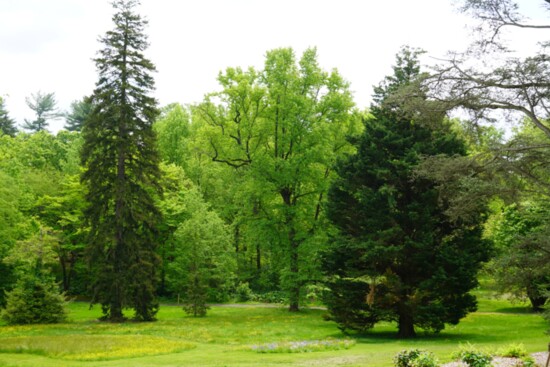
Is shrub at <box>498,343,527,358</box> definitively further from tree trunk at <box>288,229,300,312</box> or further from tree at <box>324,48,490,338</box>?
tree trunk at <box>288,229,300,312</box>

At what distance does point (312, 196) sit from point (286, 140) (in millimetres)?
4184

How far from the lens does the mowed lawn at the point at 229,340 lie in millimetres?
17250

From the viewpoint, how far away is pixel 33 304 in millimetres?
32219

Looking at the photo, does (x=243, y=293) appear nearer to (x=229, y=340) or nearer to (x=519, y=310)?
(x=519, y=310)

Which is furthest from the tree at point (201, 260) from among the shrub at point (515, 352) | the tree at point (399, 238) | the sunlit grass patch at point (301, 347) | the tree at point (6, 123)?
the tree at point (6, 123)

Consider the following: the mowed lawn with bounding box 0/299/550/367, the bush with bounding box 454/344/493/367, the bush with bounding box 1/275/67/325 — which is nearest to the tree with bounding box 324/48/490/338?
the mowed lawn with bounding box 0/299/550/367

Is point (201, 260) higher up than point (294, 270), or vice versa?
point (201, 260)

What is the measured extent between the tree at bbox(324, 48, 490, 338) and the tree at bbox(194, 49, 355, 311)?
33.5 ft

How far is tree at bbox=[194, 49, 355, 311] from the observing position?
1433 inches

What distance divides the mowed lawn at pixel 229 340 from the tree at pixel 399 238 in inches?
50.3

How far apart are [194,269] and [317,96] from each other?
48.1ft

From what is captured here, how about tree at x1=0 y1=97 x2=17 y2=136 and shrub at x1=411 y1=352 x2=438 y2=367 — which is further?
tree at x1=0 y1=97 x2=17 y2=136

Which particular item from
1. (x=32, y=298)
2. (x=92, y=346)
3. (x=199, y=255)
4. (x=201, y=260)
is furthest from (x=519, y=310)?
(x=32, y=298)

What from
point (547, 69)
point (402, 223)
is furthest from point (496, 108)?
point (402, 223)
